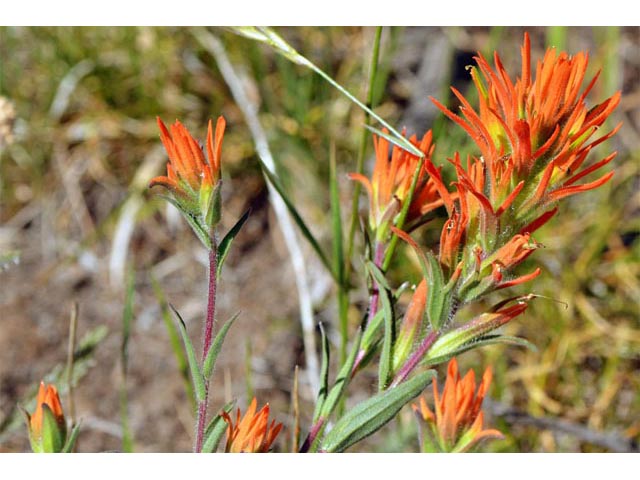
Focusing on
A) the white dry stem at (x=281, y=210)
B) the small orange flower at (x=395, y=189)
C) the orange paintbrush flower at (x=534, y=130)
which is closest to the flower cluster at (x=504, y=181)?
the orange paintbrush flower at (x=534, y=130)

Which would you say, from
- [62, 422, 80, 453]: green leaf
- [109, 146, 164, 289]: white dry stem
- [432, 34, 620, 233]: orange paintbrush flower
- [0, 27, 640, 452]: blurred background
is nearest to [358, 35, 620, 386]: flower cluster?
[432, 34, 620, 233]: orange paintbrush flower

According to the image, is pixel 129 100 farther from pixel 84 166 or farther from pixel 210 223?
pixel 210 223

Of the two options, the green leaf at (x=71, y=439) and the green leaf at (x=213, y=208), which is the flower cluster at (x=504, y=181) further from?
the green leaf at (x=71, y=439)

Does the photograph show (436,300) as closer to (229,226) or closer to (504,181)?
(504,181)

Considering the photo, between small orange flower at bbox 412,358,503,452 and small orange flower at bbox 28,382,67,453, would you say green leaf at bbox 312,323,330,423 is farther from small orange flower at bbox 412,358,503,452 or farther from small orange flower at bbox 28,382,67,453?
small orange flower at bbox 28,382,67,453

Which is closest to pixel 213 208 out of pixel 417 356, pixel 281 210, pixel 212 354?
pixel 212 354

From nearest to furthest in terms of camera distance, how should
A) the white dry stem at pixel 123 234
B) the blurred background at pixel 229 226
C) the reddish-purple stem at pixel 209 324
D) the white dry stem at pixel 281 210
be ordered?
the reddish-purple stem at pixel 209 324 → the white dry stem at pixel 281 210 → the blurred background at pixel 229 226 → the white dry stem at pixel 123 234
